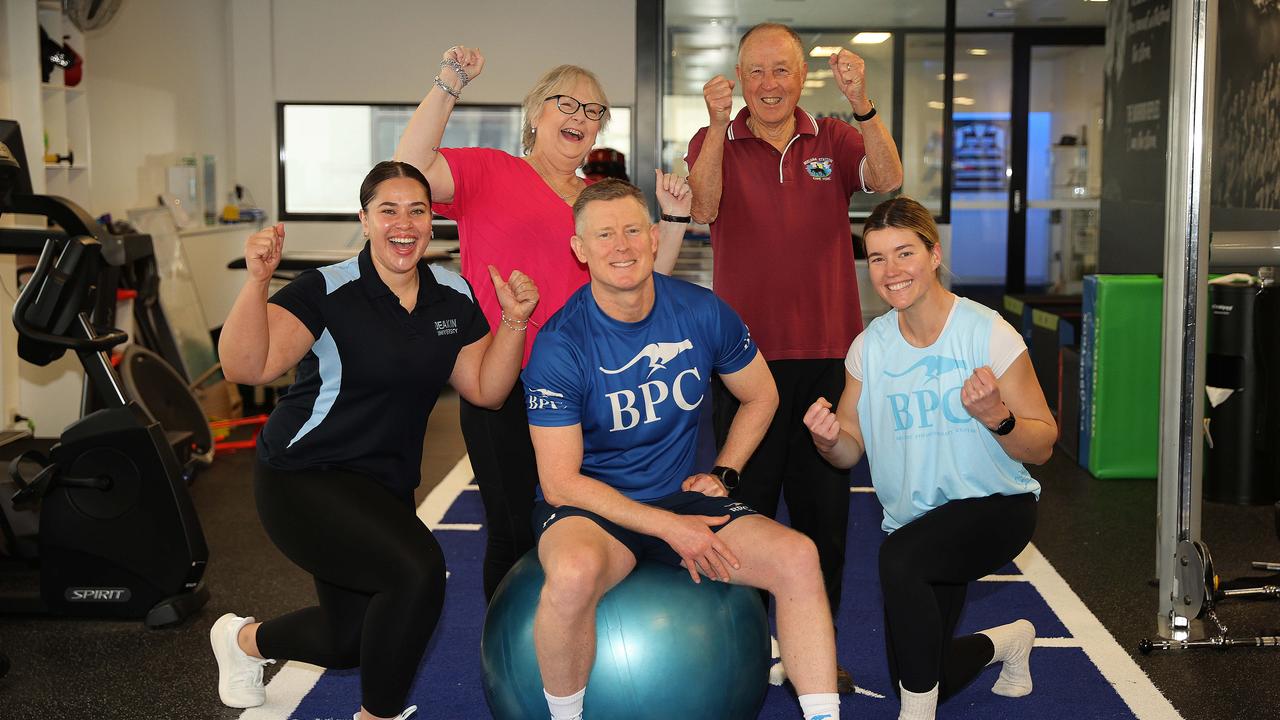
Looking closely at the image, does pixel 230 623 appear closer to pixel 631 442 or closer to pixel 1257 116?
pixel 631 442

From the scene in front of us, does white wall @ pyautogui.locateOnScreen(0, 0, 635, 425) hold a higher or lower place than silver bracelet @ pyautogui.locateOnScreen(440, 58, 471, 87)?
higher

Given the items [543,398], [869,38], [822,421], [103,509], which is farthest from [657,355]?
[869,38]

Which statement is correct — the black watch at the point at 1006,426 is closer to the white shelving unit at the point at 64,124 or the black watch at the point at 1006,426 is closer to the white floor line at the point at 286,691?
the white floor line at the point at 286,691

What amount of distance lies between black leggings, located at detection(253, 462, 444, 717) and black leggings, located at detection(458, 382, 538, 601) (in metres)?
0.21

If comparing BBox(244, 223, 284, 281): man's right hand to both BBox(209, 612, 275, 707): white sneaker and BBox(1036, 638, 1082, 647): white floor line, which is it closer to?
BBox(209, 612, 275, 707): white sneaker

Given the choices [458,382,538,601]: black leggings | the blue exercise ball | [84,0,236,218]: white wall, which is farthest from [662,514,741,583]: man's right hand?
[84,0,236,218]: white wall

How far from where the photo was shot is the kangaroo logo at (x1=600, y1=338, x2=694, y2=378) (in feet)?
7.81

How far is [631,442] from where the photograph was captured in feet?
7.93

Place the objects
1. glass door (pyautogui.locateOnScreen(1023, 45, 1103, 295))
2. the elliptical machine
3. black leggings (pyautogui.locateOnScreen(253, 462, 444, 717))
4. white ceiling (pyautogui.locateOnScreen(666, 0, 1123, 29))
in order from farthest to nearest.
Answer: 1. glass door (pyautogui.locateOnScreen(1023, 45, 1103, 295))
2. white ceiling (pyautogui.locateOnScreen(666, 0, 1123, 29))
3. the elliptical machine
4. black leggings (pyautogui.locateOnScreen(253, 462, 444, 717))

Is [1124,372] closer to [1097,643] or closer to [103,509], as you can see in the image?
[1097,643]

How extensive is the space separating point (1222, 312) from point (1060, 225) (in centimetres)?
731

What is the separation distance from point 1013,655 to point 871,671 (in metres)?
0.37

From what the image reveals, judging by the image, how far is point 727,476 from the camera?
2475 mm

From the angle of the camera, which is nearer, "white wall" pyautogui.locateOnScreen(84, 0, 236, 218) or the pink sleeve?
the pink sleeve
